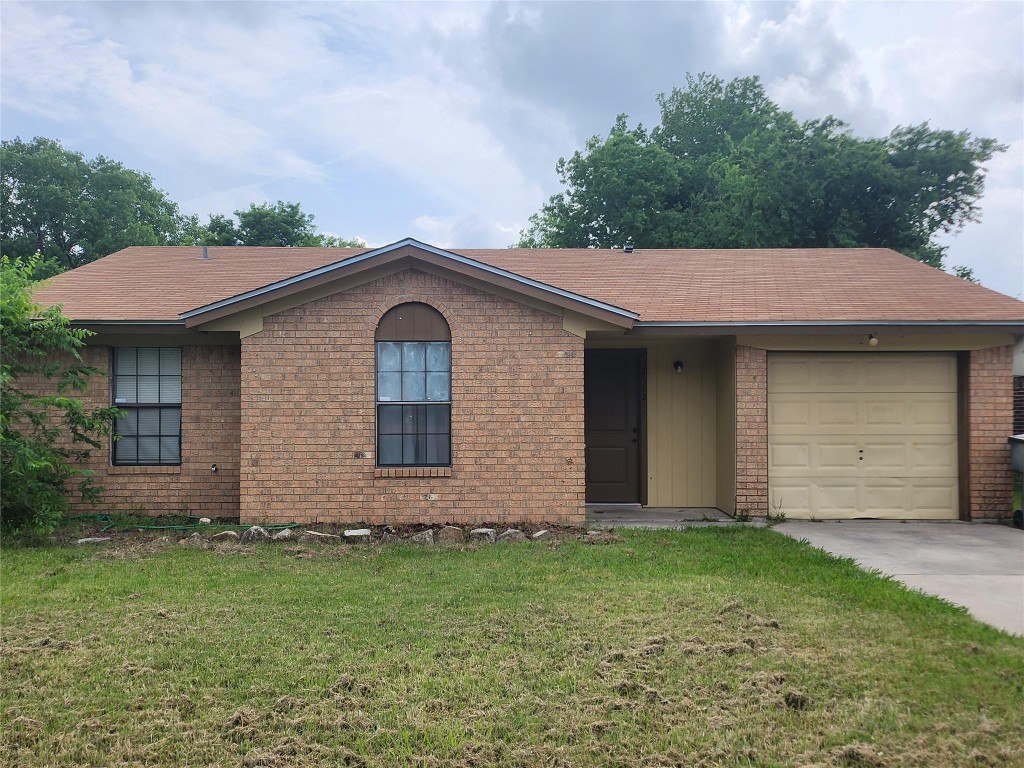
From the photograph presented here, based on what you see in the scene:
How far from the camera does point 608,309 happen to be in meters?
9.56

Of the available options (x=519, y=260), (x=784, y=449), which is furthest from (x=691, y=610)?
(x=519, y=260)

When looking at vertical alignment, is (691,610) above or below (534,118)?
below

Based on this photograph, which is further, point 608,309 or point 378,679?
point 608,309

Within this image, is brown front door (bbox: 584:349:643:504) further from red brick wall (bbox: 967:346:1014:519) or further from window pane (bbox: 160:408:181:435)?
window pane (bbox: 160:408:181:435)

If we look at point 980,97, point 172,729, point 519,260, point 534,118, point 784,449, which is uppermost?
point 534,118

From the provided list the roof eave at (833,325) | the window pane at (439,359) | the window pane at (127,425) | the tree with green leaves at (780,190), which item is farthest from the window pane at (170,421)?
the tree with green leaves at (780,190)

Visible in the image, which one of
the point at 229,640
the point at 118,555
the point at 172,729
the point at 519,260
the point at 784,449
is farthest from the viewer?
the point at 519,260

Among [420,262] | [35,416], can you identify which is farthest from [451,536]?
[35,416]

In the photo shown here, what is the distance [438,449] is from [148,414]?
4.33m

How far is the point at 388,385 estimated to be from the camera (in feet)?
32.4

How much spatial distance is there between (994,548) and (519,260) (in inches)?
346

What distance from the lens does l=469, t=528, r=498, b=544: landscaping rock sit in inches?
356

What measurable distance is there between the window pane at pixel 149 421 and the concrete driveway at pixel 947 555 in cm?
885

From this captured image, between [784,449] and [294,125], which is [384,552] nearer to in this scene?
[784,449]
